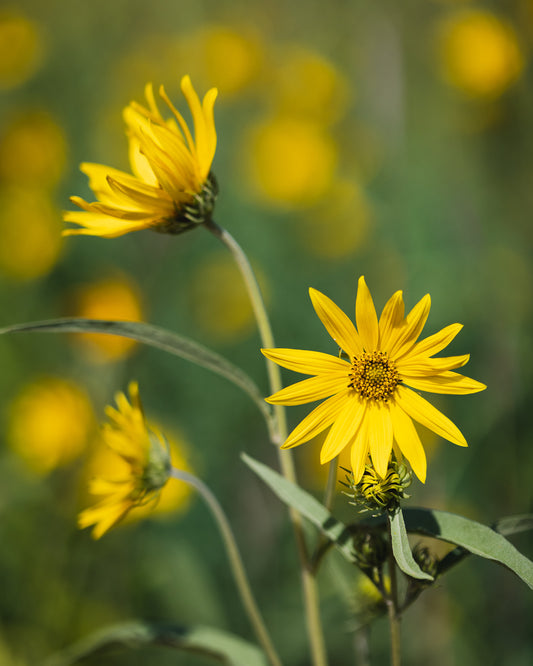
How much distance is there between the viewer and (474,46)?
2.95 meters

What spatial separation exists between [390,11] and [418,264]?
169cm

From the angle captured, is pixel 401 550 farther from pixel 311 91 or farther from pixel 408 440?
pixel 311 91

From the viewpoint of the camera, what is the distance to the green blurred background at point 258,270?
5.77 feet

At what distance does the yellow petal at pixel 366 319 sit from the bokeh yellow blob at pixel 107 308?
1523 mm

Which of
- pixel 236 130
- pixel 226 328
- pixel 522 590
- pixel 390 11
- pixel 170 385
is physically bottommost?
pixel 522 590

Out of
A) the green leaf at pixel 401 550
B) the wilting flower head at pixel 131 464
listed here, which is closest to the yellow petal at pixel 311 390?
the green leaf at pixel 401 550

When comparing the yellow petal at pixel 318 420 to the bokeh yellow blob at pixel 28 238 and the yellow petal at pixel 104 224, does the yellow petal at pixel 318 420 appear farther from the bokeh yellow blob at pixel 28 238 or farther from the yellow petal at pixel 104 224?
the bokeh yellow blob at pixel 28 238

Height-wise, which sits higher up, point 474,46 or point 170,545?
point 474,46

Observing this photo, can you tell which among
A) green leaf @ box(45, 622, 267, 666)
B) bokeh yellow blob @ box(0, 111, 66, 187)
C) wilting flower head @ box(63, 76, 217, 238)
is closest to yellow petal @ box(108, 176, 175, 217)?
wilting flower head @ box(63, 76, 217, 238)

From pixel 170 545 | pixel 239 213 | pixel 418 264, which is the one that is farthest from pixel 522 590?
pixel 239 213

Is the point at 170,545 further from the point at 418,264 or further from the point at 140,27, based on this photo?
the point at 140,27

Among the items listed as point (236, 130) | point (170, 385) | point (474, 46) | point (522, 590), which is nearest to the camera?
point (522, 590)

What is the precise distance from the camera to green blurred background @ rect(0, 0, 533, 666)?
1.76 metres

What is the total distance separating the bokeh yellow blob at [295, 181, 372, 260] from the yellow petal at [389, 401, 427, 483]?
229 centimetres
